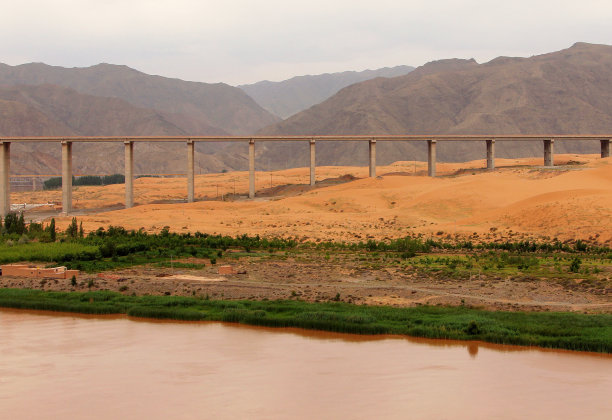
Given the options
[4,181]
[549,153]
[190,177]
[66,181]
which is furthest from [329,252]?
[549,153]

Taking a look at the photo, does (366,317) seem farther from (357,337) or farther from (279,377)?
(279,377)

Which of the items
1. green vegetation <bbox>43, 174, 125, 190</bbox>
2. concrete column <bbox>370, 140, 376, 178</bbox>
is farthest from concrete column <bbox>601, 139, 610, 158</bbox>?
green vegetation <bbox>43, 174, 125, 190</bbox>

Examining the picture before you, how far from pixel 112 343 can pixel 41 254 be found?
63.3 ft

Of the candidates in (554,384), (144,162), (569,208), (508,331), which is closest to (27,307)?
(508,331)

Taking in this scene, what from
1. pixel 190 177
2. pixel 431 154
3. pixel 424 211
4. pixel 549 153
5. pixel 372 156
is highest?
pixel 549 153

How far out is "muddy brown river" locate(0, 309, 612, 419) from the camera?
18.2 metres

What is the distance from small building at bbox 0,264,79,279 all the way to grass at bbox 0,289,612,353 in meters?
4.66

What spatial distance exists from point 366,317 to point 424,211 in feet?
115

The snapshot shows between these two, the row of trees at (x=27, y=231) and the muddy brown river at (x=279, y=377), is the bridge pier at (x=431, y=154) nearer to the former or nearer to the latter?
the row of trees at (x=27, y=231)

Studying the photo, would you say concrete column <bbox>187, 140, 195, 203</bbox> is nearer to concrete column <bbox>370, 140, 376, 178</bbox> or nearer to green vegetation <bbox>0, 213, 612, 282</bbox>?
concrete column <bbox>370, 140, 376, 178</bbox>

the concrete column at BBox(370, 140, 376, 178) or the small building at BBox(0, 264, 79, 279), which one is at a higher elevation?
the concrete column at BBox(370, 140, 376, 178)

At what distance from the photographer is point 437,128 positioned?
193 m

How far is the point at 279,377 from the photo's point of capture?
68.5ft

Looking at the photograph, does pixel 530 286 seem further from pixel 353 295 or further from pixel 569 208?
pixel 569 208
